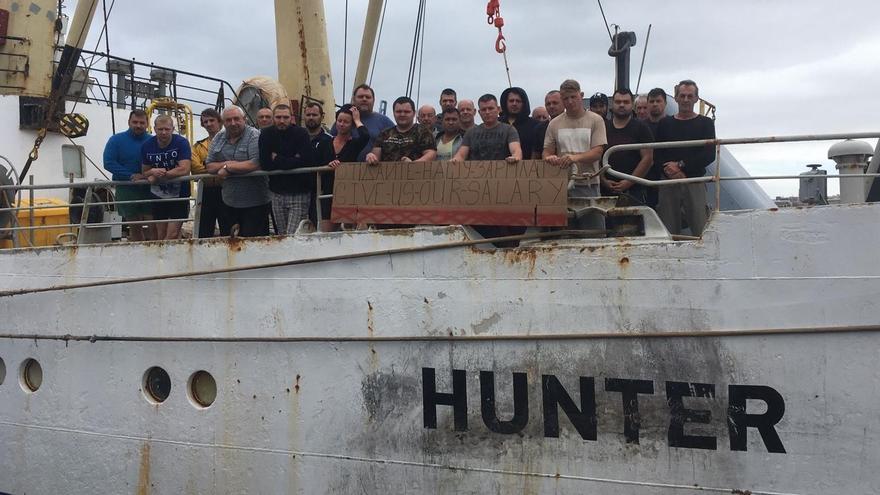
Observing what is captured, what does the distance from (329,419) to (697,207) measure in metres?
3.06

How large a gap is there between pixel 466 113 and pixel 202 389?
119 inches

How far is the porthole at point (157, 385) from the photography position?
6438 mm

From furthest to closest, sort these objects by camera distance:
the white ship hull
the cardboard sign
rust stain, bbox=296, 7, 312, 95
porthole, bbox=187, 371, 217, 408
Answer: rust stain, bbox=296, 7, 312, 95 < porthole, bbox=187, 371, 217, 408 < the cardboard sign < the white ship hull

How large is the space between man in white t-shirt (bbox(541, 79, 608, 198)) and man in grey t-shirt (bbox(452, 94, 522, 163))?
274 mm

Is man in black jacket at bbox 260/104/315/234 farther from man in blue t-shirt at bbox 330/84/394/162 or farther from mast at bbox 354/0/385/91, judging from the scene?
mast at bbox 354/0/385/91

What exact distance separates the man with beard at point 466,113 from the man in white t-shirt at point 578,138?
845 millimetres

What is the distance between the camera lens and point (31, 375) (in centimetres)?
716

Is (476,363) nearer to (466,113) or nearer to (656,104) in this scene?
(466,113)

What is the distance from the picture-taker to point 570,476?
5051 millimetres

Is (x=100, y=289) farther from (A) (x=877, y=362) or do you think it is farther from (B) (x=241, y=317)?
(A) (x=877, y=362)

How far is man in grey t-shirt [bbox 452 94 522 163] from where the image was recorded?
5750 mm

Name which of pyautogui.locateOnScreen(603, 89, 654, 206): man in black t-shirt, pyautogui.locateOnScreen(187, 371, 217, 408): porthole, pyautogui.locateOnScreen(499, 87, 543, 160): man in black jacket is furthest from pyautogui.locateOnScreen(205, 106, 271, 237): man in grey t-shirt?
pyautogui.locateOnScreen(603, 89, 654, 206): man in black t-shirt

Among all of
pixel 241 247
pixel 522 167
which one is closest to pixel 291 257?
pixel 241 247

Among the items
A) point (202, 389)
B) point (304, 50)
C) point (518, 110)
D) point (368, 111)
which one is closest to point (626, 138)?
point (518, 110)
